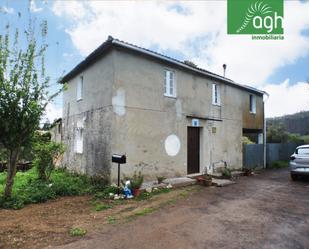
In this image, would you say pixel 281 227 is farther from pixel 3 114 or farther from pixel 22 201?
pixel 3 114

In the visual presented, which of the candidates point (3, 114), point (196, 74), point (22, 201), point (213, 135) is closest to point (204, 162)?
point (213, 135)

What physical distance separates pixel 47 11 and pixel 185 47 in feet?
21.8

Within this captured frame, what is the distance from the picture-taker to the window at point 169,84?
34.0 ft

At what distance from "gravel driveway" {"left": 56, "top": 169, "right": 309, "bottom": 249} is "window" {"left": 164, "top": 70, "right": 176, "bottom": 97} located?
4.68 meters

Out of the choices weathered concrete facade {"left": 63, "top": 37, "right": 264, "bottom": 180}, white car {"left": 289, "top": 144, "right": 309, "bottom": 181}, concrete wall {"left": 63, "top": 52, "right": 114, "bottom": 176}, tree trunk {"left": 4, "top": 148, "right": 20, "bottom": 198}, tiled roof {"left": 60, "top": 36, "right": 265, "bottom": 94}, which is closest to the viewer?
tree trunk {"left": 4, "top": 148, "right": 20, "bottom": 198}

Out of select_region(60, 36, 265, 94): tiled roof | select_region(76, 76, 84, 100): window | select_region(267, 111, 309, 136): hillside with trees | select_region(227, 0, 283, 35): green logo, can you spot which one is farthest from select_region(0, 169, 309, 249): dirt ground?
select_region(267, 111, 309, 136): hillside with trees

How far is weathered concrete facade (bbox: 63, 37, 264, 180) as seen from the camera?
874 cm

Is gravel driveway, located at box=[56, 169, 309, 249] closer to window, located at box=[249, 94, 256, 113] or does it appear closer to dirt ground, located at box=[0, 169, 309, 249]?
dirt ground, located at box=[0, 169, 309, 249]

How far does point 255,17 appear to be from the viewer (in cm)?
1012

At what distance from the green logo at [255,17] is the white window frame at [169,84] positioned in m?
3.15

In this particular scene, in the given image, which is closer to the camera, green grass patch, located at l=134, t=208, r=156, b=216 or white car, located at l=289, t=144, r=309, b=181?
green grass patch, located at l=134, t=208, r=156, b=216

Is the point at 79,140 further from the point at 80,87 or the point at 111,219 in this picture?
the point at 111,219

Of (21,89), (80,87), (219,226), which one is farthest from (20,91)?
(219,226)

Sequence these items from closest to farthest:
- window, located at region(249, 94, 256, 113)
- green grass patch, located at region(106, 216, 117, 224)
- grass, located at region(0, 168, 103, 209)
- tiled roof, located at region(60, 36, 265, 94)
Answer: green grass patch, located at region(106, 216, 117, 224) < grass, located at region(0, 168, 103, 209) < tiled roof, located at region(60, 36, 265, 94) < window, located at region(249, 94, 256, 113)
